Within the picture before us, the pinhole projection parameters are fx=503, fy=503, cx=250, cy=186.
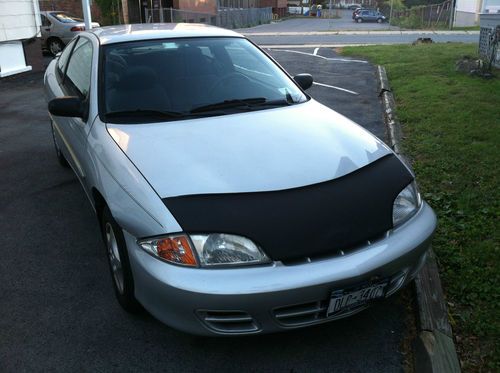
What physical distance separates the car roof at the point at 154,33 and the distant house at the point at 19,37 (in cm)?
828

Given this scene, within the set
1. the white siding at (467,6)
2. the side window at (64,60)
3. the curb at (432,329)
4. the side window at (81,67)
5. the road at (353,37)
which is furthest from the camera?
the white siding at (467,6)

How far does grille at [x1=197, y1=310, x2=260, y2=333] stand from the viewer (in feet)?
7.73

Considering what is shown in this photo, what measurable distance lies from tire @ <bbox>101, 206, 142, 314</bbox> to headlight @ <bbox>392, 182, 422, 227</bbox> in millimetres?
1446

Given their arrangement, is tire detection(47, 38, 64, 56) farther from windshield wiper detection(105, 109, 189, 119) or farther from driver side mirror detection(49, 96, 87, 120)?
windshield wiper detection(105, 109, 189, 119)

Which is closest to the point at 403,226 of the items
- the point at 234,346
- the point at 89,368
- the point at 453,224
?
the point at 234,346

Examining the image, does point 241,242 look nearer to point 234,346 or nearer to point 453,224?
point 234,346

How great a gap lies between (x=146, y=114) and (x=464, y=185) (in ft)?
9.49

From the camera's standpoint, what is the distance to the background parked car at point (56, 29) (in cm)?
1537

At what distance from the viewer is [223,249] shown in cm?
237

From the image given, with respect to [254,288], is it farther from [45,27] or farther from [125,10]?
[125,10]

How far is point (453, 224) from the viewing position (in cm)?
389

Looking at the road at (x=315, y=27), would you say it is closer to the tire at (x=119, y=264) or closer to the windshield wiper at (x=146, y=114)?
the windshield wiper at (x=146, y=114)

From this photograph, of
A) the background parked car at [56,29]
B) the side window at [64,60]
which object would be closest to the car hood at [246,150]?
the side window at [64,60]

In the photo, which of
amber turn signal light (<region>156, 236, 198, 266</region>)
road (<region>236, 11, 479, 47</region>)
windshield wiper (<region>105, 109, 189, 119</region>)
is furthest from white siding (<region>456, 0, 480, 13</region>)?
amber turn signal light (<region>156, 236, 198, 266</region>)
